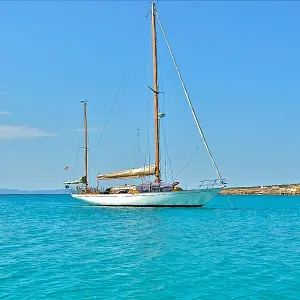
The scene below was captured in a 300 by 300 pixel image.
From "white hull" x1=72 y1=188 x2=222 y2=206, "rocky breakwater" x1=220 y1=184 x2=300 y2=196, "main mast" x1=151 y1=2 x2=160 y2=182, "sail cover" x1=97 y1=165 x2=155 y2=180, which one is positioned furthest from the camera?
"rocky breakwater" x1=220 y1=184 x2=300 y2=196

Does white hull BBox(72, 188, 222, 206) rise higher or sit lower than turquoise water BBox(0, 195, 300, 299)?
higher

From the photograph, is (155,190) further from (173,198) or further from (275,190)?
(275,190)

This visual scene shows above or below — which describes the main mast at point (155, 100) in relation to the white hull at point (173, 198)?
above

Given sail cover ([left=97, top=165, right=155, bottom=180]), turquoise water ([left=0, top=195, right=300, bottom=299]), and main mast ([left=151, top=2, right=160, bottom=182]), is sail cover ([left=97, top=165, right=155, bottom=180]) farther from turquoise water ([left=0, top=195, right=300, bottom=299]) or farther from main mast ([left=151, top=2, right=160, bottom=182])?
turquoise water ([left=0, top=195, right=300, bottom=299])

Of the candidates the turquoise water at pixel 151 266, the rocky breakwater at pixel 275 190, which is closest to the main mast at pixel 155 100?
the turquoise water at pixel 151 266

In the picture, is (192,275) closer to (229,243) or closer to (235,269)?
(235,269)

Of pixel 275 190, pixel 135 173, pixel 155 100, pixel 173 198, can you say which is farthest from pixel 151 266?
pixel 275 190

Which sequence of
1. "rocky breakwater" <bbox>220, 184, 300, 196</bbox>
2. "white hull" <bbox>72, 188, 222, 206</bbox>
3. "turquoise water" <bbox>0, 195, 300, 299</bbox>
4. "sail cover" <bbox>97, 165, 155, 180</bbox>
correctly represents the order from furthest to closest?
"rocky breakwater" <bbox>220, 184, 300, 196</bbox> → "sail cover" <bbox>97, 165, 155, 180</bbox> → "white hull" <bbox>72, 188, 222, 206</bbox> → "turquoise water" <bbox>0, 195, 300, 299</bbox>

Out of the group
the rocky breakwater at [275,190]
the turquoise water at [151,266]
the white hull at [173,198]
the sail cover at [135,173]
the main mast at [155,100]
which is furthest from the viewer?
the rocky breakwater at [275,190]

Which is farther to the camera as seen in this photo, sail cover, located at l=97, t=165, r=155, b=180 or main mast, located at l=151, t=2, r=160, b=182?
sail cover, located at l=97, t=165, r=155, b=180

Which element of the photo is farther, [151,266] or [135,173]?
[135,173]

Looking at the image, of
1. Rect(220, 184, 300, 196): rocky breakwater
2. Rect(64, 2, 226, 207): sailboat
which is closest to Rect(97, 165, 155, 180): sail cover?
Rect(64, 2, 226, 207): sailboat

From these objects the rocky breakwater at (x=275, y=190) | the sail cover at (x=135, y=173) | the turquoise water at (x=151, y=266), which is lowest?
the turquoise water at (x=151, y=266)

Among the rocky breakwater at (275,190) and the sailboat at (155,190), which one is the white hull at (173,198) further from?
the rocky breakwater at (275,190)
